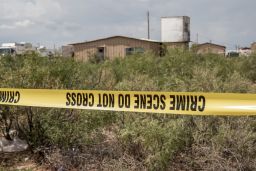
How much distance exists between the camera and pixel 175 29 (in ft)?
159

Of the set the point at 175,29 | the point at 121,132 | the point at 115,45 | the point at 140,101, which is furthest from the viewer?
the point at 175,29

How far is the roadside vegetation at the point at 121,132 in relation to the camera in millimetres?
5891

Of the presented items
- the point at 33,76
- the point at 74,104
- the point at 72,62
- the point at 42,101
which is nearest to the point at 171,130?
the point at 74,104

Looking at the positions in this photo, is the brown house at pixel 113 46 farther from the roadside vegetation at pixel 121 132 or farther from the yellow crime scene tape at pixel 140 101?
the yellow crime scene tape at pixel 140 101

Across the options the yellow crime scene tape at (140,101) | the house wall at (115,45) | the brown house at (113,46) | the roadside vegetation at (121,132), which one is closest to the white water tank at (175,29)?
the brown house at (113,46)

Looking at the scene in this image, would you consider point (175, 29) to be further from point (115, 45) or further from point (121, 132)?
point (121, 132)

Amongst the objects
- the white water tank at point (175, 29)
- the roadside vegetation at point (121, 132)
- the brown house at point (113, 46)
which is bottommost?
the roadside vegetation at point (121, 132)

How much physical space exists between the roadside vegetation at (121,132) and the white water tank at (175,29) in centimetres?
4044

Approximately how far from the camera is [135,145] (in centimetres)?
625

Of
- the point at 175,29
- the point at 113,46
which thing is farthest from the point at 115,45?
the point at 175,29

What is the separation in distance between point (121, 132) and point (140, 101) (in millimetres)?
647

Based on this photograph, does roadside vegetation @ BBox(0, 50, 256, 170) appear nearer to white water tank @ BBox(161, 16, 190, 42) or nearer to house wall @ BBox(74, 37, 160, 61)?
house wall @ BBox(74, 37, 160, 61)

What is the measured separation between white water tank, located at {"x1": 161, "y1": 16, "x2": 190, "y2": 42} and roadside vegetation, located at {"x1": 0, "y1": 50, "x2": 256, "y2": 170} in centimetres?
4044

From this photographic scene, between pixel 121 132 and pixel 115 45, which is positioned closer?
pixel 121 132
